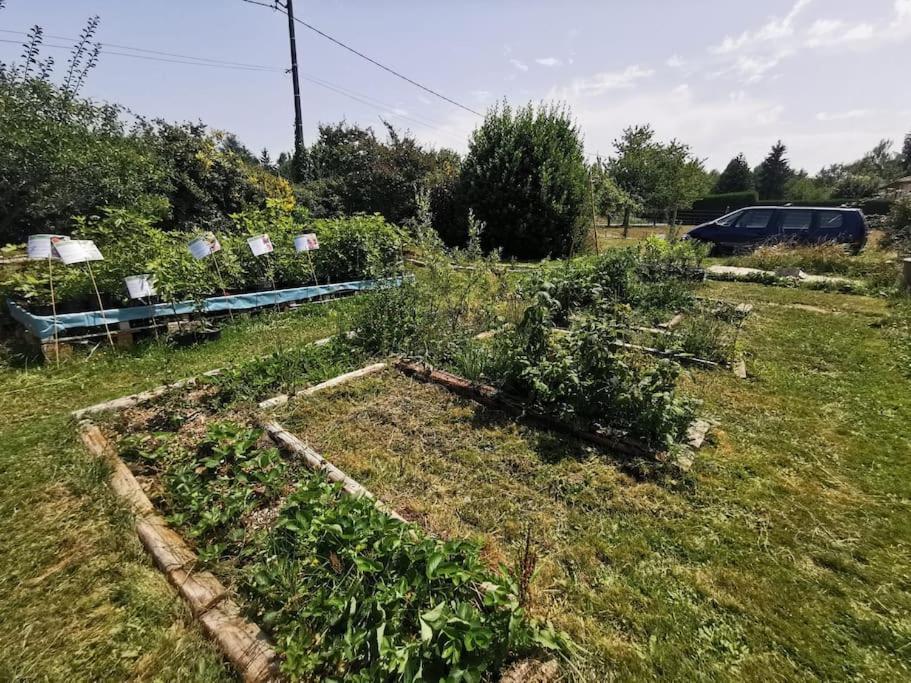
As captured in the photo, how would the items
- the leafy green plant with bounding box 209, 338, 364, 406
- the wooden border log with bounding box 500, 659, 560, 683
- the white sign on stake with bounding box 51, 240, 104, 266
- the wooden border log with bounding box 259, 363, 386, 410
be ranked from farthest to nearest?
the white sign on stake with bounding box 51, 240, 104, 266
the leafy green plant with bounding box 209, 338, 364, 406
the wooden border log with bounding box 259, 363, 386, 410
the wooden border log with bounding box 500, 659, 560, 683

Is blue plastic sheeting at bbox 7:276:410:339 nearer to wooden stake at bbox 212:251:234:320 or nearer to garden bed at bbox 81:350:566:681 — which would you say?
wooden stake at bbox 212:251:234:320

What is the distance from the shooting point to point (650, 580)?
6.31ft

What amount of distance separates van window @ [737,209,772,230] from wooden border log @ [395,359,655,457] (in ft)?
40.0

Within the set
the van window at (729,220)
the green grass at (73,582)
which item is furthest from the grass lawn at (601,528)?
the van window at (729,220)

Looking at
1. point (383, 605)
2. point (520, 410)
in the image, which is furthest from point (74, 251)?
point (383, 605)

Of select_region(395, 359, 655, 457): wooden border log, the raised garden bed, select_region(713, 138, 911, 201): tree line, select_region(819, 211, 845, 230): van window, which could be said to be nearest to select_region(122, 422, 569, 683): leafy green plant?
select_region(395, 359, 655, 457): wooden border log

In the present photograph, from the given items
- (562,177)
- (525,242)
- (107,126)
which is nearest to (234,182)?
(107,126)

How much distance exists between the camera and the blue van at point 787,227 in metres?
10.5

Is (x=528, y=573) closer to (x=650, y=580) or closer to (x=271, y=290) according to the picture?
(x=650, y=580)

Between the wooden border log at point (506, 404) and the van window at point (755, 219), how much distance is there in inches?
480

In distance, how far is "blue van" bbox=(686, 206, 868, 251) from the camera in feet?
34.5

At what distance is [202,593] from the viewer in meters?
1.75

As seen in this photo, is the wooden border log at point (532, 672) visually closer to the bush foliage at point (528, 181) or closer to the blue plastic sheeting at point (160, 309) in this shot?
the blue plastic sheeting at point (160, 309)

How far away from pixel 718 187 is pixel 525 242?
48986 millimetres
